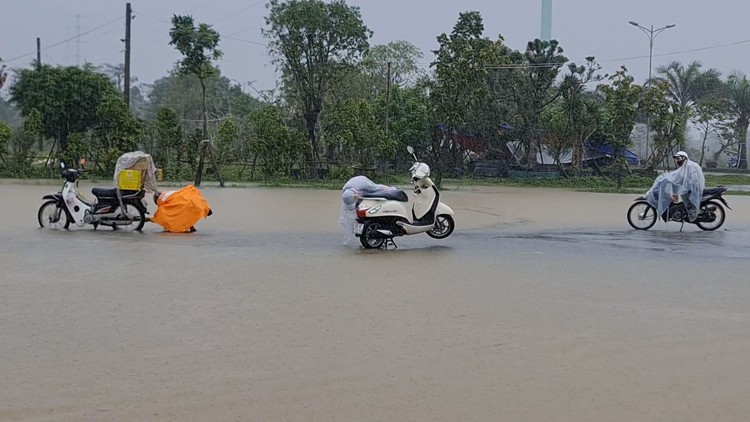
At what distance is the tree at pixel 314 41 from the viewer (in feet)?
122

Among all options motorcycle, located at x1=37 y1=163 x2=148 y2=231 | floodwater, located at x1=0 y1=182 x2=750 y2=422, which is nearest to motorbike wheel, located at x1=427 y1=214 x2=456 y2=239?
floodwater, located at x1=0 y1=182 x2=750 y2=422

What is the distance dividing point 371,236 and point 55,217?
19.5 ft

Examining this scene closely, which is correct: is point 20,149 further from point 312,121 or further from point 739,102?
point 739,102

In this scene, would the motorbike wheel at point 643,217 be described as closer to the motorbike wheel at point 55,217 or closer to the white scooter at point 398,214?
the white scooter at point 398,214

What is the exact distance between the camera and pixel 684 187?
15570mm

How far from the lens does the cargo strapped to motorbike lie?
14.5 metres

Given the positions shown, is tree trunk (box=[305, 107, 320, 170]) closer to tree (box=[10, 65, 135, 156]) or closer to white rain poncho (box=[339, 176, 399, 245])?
tree (box=[10, 65, 135, 156])

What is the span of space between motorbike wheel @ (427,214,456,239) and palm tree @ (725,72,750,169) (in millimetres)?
48804

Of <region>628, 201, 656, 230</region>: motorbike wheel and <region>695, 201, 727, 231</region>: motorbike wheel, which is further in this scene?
<region>628, 201, 656, 230</region>: motorbike wheel

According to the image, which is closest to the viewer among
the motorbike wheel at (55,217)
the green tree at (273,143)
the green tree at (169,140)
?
the motorbike wheel at (55,217)

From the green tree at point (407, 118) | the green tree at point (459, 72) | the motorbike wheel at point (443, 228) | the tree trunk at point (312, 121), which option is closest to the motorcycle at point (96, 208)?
the motorbike wheel at point (443, 228)

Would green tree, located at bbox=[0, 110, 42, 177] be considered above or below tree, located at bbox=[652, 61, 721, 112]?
below

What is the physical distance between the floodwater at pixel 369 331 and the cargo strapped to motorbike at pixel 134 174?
4.98 feet

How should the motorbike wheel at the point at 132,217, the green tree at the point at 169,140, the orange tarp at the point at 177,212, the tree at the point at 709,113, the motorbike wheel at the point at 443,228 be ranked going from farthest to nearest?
the tree at the point at 709,113, the green tree at the point at 169,140, the motorbike wheel at the point at 132,217, the orange tarp at the point at 177,212, the motorbike wheel at the point at 443,228
